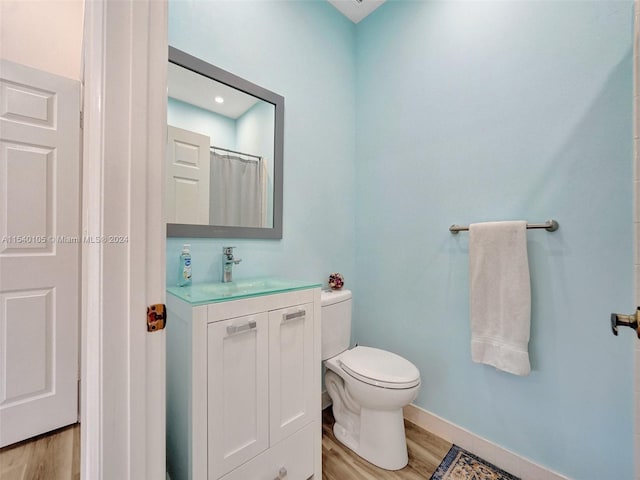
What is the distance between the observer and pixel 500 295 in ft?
4.25

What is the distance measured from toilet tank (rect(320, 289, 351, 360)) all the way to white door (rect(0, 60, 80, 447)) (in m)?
1.34

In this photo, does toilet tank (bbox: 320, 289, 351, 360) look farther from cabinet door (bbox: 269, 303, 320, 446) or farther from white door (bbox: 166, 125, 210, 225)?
white door (bbox: 166, 125, 210, 225)

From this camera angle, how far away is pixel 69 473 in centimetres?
125

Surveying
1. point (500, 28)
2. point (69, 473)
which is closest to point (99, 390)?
point (69, 473)

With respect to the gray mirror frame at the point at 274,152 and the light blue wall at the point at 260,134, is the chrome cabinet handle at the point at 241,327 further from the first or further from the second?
the light blue wall at the point at 260,134

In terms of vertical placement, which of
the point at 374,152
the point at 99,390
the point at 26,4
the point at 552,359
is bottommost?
the point at 552,359

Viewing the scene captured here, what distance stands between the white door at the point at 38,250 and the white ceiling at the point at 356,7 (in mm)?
1673

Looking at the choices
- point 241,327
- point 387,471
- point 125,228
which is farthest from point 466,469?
point 125,228

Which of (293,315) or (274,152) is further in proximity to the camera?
(274,152)

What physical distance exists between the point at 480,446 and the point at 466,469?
6.0 inches

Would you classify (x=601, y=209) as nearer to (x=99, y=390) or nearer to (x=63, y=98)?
(x=99, y=390)

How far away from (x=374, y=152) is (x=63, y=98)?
179 cm

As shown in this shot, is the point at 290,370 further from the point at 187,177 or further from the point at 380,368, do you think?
the point at 187,177

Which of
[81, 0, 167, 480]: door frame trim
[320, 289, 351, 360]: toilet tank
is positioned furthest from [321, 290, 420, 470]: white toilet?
[81, 0, 167, 480]: door frame trim
